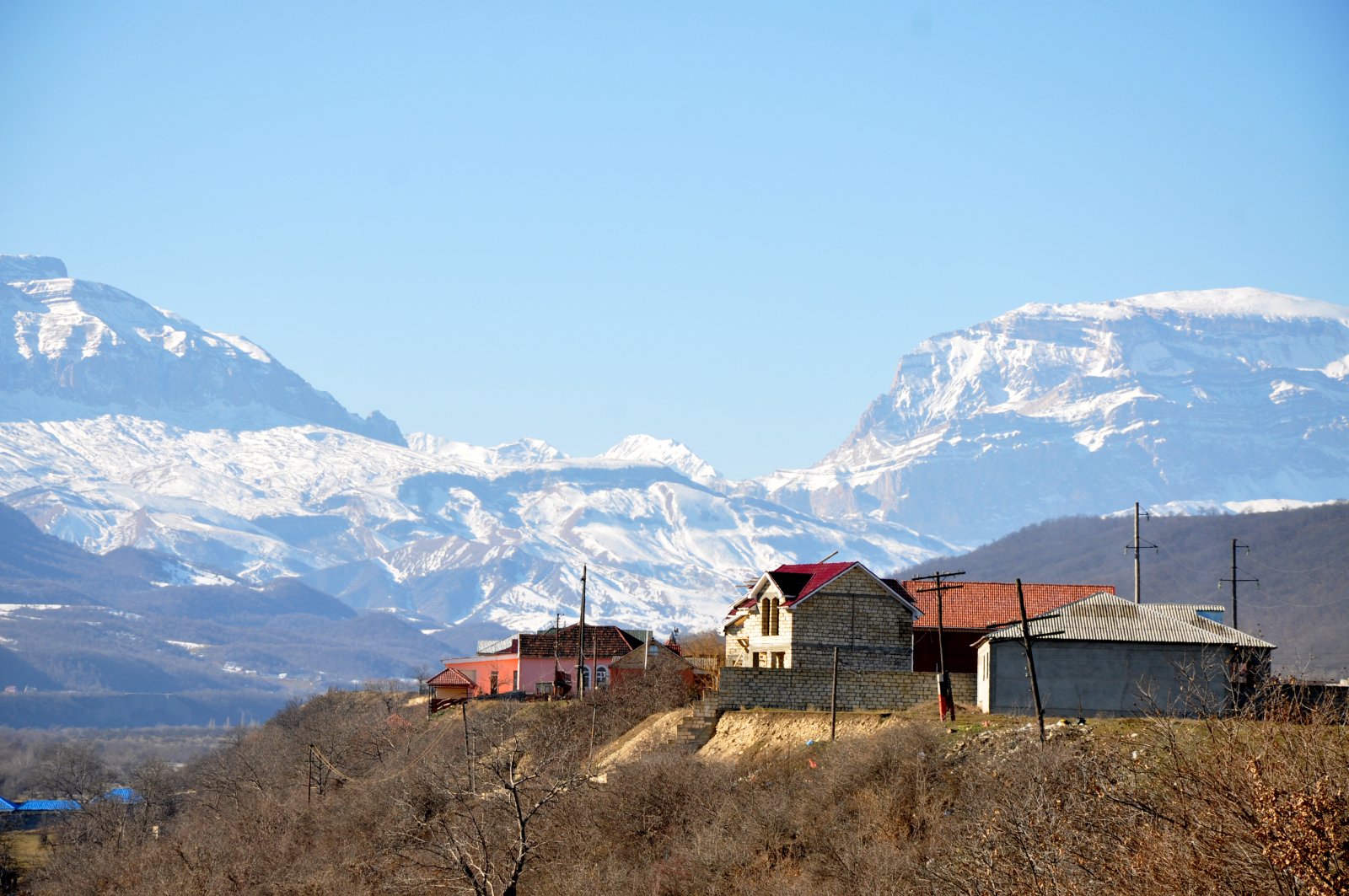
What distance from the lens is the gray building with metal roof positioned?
2095 inches

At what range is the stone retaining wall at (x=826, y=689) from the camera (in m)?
59.9

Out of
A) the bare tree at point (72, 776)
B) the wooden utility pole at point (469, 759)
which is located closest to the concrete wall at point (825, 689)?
the wooden utility pole at point (469, 759)

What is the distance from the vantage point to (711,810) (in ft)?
177

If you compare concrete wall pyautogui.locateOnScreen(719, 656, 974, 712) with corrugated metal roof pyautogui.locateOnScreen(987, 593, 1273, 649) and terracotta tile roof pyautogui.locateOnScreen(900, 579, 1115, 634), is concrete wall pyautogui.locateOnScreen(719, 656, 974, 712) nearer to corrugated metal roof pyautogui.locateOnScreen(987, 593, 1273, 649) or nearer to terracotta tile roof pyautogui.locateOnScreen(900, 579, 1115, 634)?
corrugated metal roof pyautogui.locateOnScreen(987, 593, 1273, 649)

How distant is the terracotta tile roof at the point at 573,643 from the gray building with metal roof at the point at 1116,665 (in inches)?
2059

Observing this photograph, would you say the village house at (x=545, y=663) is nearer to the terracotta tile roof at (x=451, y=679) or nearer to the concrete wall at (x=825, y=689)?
the terracotta tile roof at (x=451, y=679)

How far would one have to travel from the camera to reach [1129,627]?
55.3 m

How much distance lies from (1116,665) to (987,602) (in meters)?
18.8

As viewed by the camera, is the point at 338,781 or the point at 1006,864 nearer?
the point at 1006,864

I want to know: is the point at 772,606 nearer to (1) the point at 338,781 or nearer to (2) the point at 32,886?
(1) the point at 338,781

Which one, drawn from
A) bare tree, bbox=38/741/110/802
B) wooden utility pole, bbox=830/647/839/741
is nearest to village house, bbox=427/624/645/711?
wooden utility pole, bbox=830/647/839/741

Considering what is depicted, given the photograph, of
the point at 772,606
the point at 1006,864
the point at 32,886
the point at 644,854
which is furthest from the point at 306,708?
the point at 1006,864

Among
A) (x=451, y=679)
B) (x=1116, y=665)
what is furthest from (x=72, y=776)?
(x=1116, y=665)

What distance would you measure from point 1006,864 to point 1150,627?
22431 mm
